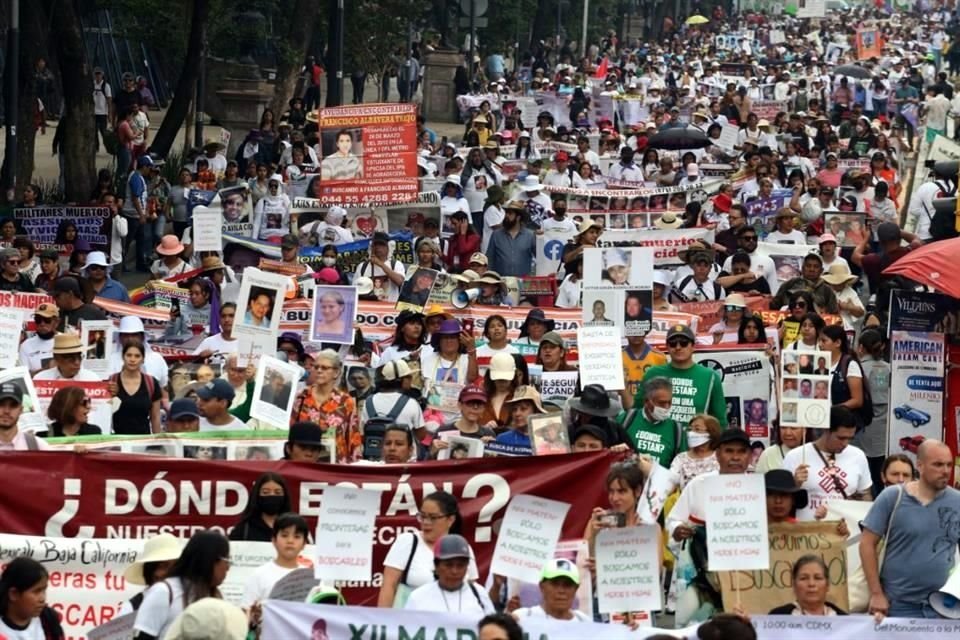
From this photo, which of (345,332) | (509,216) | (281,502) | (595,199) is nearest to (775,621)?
(281,502)

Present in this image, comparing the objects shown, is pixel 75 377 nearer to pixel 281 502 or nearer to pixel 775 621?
pixel 281 502

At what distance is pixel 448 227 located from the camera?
23.7m

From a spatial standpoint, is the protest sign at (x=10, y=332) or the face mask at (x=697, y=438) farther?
the protest sign at (x=10, y=332)

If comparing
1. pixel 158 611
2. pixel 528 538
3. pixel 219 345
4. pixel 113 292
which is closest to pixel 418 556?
pixel 528 538

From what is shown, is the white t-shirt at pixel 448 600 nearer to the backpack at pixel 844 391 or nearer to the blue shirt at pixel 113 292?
the backpack at pixel 844 391

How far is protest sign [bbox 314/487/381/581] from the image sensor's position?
9.95m

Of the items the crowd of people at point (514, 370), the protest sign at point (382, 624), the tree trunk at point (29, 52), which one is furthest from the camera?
the tree trunk at point (29, 52)

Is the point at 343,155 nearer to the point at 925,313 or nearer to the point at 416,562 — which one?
the point at 925,313

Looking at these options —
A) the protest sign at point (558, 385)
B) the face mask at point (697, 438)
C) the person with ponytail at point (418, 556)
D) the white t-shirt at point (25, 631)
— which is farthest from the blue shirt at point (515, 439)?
A: the white t-shirt at point (25, 631)

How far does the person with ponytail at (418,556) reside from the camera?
1012cm

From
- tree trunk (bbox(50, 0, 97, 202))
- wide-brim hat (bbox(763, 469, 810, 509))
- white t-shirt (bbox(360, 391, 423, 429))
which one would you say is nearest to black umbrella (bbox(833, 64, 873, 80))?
tree trunk (bbox(50, 0, 97, 202))

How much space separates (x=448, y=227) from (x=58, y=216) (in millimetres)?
3767

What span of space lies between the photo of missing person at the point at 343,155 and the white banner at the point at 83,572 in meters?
11.7

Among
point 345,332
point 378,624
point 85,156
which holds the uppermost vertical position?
point 85,156
